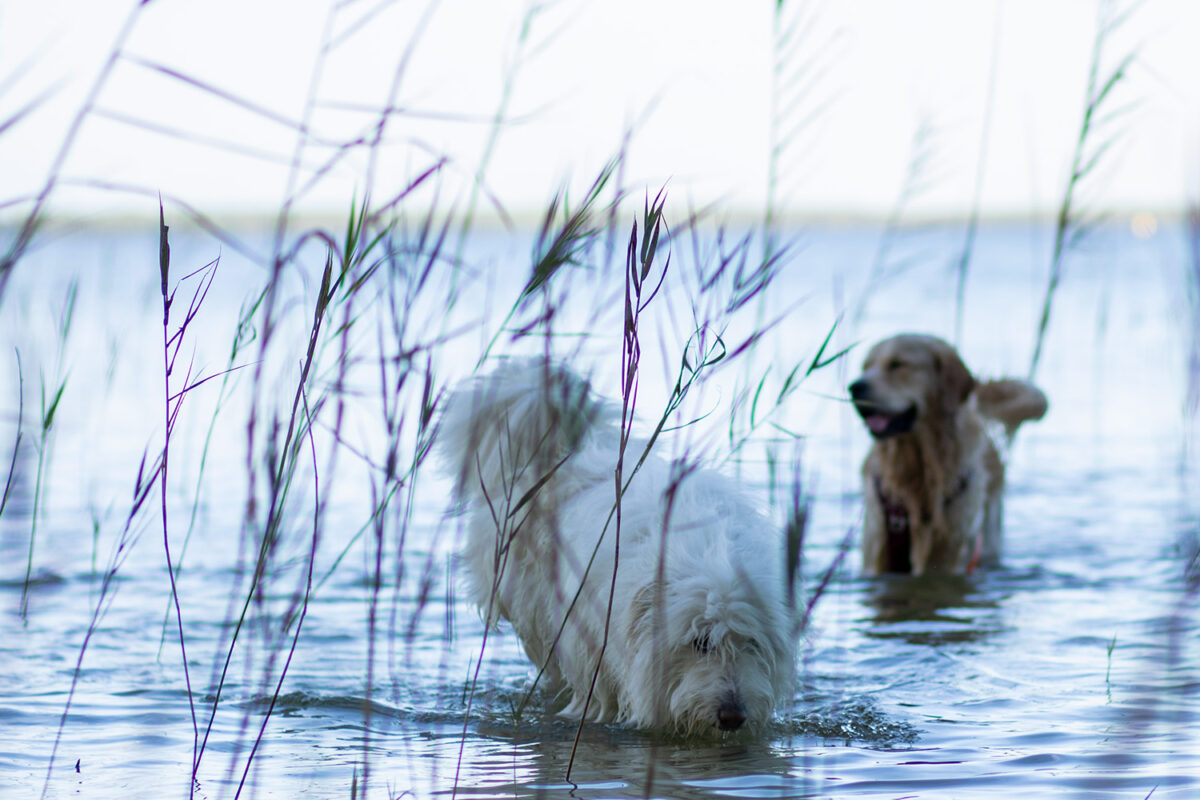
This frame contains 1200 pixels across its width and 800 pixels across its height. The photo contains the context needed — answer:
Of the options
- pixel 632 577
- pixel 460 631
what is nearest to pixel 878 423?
pixel 460 631

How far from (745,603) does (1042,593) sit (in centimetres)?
258

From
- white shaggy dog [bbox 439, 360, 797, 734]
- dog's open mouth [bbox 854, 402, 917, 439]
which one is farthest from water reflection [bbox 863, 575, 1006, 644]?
white shaggy dog [bbox 439, 360, 797, 734]

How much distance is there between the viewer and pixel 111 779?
306 centimetres

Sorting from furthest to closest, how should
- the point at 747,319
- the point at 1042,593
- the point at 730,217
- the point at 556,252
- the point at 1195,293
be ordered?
1. the point at 747,319
2. the point at 1042,593
3. the point at 1195,293
4. the point at 730,217
5. the point at 556,252

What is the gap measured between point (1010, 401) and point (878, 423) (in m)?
0.80

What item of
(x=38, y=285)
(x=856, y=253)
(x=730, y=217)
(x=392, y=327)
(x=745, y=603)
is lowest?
(x=745, y=603)

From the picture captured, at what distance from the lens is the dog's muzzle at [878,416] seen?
5797 mm

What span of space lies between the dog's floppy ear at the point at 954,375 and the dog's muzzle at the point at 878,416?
9.8 inches

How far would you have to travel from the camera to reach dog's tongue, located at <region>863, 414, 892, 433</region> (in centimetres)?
583

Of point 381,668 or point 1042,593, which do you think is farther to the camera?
point 1042,593

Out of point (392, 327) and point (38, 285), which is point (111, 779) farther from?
point (38, 285)

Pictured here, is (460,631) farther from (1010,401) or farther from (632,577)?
(1010,401)

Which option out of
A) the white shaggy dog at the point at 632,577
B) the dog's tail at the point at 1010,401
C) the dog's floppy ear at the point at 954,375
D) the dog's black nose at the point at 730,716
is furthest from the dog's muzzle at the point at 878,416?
the dog's black nose at the point at 730,716

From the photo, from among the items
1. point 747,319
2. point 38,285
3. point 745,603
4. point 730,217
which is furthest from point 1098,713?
point 38,285
